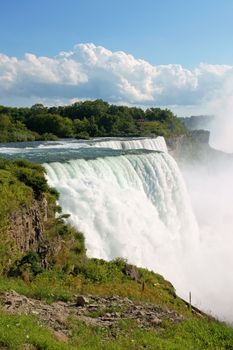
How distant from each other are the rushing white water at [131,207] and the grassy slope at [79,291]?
7.32 ft

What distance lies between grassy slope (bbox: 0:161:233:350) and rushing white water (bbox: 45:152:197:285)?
223cm

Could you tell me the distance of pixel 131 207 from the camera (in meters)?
24.6

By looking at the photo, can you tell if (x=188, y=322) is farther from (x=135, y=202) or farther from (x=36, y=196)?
(x=135, y=202)

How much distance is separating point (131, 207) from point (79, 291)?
433 inches

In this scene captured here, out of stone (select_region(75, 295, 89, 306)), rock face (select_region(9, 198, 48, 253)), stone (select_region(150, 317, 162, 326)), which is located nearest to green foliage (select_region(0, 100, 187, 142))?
rock face (select_region(9, 198, 48, 253))

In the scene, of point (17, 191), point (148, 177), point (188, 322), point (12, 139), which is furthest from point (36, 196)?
point (12, 139)

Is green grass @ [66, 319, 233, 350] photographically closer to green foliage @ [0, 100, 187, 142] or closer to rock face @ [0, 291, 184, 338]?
rock face @ [0, 291, 184, 338]

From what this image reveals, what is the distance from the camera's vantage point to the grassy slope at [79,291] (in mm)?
8484

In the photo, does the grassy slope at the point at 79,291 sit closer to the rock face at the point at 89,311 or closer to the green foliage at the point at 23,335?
the green foliage at the point at 23,335

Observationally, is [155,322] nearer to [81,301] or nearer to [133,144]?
[81,301]

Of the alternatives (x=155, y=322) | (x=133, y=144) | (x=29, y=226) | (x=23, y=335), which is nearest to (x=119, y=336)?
(x=155, y=322)

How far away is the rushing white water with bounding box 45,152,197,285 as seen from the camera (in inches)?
838

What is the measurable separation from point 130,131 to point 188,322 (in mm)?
58418

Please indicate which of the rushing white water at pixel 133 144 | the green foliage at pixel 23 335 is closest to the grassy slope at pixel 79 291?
the green foliage at pixel 23 335
